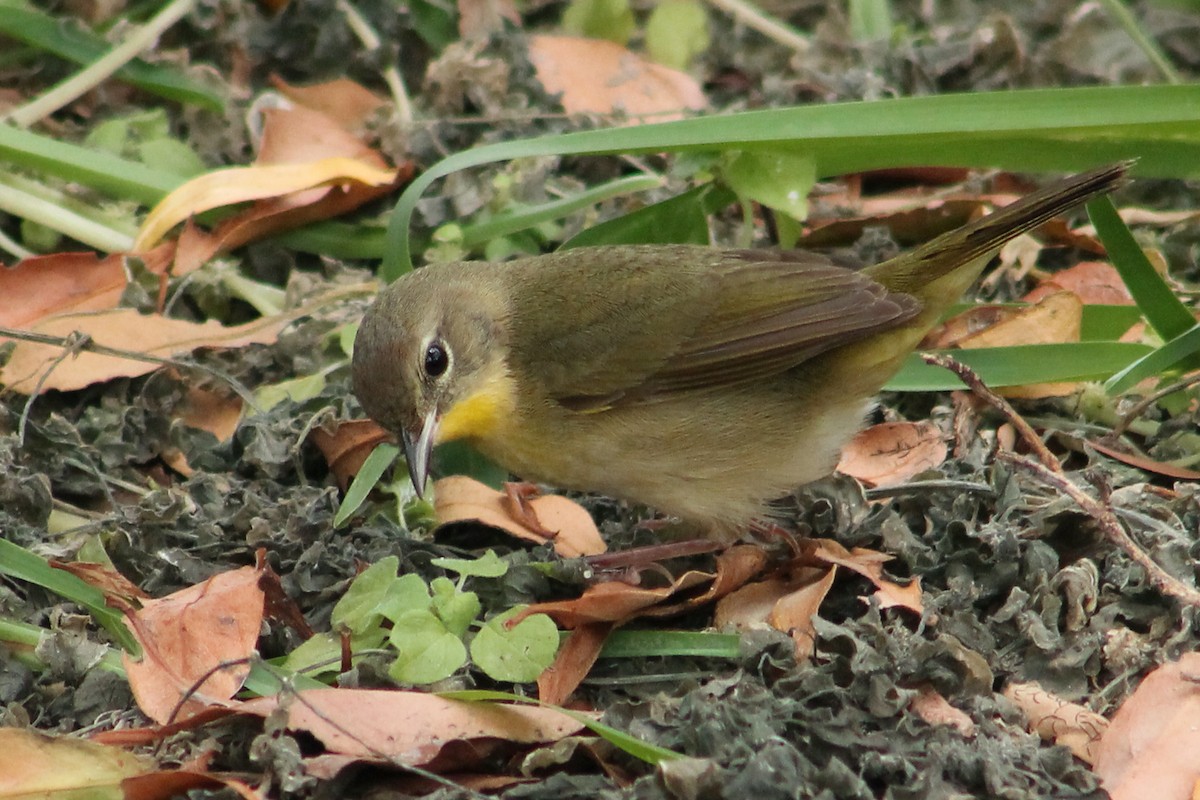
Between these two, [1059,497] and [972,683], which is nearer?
[972,683]

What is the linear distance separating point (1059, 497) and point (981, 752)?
108 cm

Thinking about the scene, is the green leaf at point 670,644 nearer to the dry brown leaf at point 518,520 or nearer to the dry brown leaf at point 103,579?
the dry brown leaf at point 518,520

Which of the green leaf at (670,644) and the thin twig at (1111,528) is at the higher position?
the thin twig at (1111,528)

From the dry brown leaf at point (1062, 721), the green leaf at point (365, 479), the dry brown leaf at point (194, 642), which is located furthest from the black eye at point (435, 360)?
the dry brown leaf at point (1062, 721)

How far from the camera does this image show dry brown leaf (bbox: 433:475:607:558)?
4.25 meters

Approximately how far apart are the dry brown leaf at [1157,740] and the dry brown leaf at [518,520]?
5.24ft

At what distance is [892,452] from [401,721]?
191 centimetres

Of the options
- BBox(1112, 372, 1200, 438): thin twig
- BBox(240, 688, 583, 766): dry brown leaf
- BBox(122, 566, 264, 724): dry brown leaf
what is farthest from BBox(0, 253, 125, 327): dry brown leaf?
BBox(1112, 372, 1200, 438): thin twig

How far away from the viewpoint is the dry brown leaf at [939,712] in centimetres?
327

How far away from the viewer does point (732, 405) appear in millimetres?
4242

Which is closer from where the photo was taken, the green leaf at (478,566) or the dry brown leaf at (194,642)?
the dry brown leaf at (194,642)

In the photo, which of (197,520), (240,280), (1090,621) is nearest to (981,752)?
(1090,621)

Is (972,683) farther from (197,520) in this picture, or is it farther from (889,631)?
(197,520)

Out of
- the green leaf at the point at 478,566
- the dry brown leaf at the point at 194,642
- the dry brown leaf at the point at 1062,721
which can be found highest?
the green leaf at the point at 478,566
